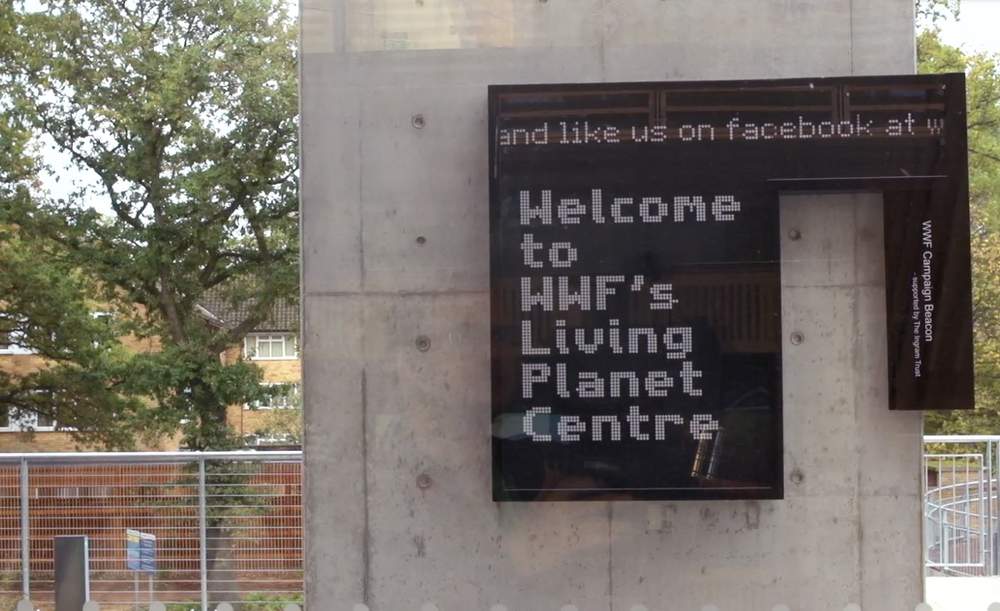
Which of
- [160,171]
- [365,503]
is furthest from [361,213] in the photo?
[160,171]

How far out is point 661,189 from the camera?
3527 millimetres

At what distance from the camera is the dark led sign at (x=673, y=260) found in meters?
3.51

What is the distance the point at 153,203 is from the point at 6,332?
58.2 inches

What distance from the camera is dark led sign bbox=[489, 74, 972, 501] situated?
3506 mm

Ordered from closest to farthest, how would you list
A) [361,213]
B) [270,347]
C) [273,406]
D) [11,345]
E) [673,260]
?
1. [673,260]
2. [361,213]
3. [273,406]
4. [270,347]
5. [11,345]

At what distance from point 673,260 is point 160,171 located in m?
6.78

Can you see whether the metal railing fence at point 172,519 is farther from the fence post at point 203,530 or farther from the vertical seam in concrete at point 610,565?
the vertical seam in concrete at point 610,565

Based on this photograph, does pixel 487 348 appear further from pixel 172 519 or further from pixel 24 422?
pixel 24 422

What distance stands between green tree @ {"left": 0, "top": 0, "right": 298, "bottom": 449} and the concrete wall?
4.93m

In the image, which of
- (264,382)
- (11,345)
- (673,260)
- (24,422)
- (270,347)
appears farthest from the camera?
(11,345)

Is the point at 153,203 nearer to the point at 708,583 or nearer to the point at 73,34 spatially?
the point at 73,34

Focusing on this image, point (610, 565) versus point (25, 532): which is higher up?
point (610, 565)

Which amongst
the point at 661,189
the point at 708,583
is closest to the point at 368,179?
the point at 661,189

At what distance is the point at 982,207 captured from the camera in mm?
4395
